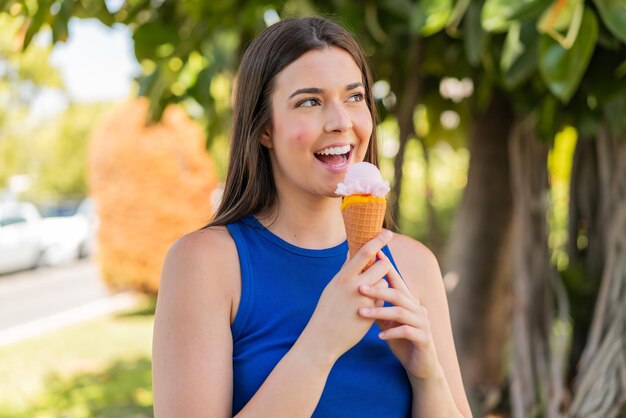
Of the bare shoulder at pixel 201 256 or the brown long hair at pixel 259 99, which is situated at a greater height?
the brown long hair at pixel 259 99

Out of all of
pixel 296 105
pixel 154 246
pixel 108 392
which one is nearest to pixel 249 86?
pixel 296 105

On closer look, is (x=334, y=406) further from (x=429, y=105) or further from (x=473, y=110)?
(x=429, y=105)

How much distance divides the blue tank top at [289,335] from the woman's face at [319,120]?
0.14 metres

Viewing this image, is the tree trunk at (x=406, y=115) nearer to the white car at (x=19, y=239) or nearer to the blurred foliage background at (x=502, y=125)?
the blurred foliage background at (x=502, y=125)

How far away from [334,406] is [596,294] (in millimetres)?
2728

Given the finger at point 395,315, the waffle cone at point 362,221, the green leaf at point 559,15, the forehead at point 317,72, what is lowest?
the finger at point 395,315

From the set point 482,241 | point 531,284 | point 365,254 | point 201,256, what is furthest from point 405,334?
point 482,241

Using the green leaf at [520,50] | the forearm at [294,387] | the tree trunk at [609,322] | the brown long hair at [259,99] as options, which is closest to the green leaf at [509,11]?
the green leaf at [520,50]

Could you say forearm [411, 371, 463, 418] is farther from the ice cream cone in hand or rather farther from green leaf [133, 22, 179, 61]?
green leaf [133, 22, 179, 61]

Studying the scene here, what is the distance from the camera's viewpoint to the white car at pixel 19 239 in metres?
15.8

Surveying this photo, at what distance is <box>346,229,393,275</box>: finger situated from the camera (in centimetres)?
126

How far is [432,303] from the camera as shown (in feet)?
5.17

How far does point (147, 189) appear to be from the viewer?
10664 mm

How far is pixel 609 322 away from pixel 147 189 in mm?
7958
